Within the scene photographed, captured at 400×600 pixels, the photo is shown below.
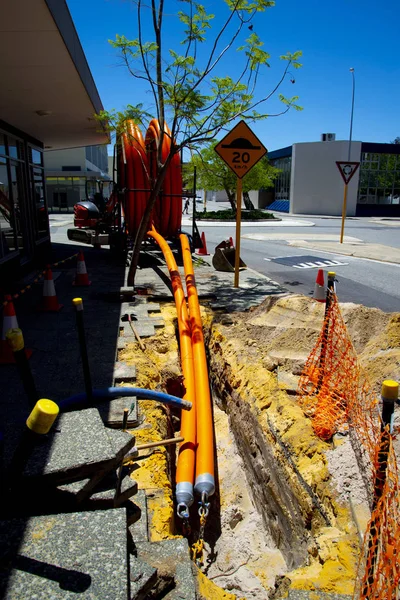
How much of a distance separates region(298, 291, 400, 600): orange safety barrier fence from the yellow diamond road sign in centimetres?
520

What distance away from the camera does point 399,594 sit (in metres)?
2.35

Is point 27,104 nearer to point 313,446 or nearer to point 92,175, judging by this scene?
point 313,446

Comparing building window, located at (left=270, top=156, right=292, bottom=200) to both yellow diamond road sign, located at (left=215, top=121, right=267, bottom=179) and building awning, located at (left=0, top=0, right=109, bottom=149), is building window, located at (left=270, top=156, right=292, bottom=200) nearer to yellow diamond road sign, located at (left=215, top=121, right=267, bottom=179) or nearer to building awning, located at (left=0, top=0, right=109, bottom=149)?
building awning, located at (left=0, top=0, right=109, bottom=149)

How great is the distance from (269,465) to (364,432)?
1.04 meters

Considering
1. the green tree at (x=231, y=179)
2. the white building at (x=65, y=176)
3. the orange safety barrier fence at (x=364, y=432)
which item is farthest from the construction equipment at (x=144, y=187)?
the white building at (x=65, y=176)

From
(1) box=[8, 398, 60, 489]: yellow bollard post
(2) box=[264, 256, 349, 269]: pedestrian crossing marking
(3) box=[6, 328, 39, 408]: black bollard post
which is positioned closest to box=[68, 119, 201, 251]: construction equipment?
(2) box=[264, 256, 349, 269]: pedestrian crossing marking

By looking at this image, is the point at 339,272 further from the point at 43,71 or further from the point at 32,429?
the point at 32,429

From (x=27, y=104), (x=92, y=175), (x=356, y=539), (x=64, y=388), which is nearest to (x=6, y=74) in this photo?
(x=27, y=104)

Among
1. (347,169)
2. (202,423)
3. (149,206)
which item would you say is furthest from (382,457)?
(347,169)

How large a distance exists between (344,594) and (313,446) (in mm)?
1387

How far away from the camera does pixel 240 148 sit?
9.19 m

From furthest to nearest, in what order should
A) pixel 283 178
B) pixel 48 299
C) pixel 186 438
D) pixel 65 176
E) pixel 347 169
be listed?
pixel 283 178, pixel 65 176, pixel 347 169, pixel 48 299, pixel 186 438

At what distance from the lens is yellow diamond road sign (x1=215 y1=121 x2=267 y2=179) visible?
9.09 meters

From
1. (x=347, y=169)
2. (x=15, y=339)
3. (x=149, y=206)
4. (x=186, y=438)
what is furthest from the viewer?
(x=347, y=169)
